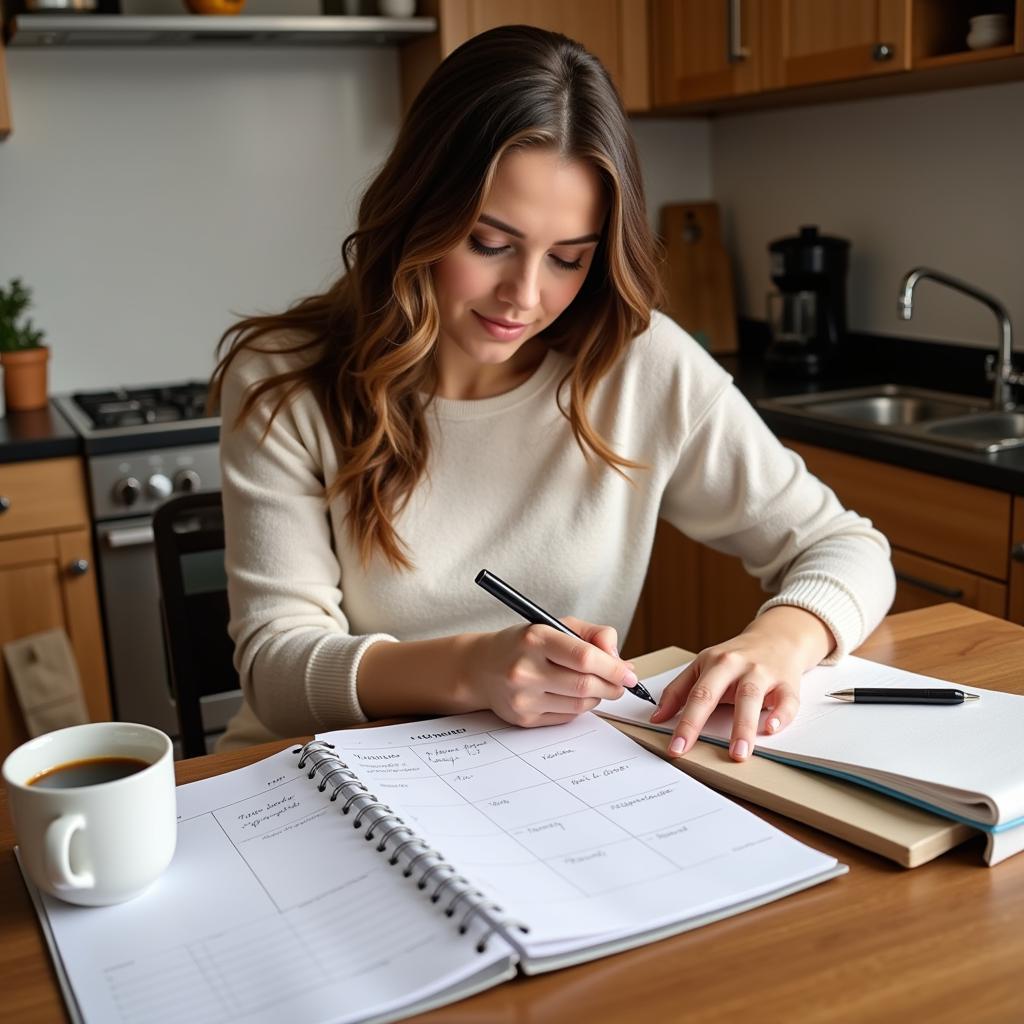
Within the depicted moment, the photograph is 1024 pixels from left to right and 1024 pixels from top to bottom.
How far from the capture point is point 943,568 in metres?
1.99

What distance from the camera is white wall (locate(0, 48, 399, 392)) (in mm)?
2830

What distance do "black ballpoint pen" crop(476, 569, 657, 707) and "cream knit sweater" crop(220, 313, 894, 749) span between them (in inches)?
11.0

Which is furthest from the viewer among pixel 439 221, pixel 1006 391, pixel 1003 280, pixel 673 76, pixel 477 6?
pixel 673 76

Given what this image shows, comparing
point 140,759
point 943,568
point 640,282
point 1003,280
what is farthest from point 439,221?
point 1003,280

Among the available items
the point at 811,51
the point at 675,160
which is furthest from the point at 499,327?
the point at 675,160

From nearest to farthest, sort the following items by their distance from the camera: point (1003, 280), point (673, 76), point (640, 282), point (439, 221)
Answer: point (439, 221) < point (640, 282) < point (1003, 280) < point (673, 76)

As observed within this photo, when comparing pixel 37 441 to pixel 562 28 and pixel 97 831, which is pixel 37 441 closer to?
pixel 562 28

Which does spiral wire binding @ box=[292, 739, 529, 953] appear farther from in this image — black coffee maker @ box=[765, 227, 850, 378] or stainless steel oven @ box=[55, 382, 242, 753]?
black coffee maker @ box=[765, 227, 850, 378]

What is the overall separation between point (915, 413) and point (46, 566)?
1850 millimetres

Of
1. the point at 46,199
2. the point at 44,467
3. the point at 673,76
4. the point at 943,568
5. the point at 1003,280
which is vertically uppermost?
the point at 673,76

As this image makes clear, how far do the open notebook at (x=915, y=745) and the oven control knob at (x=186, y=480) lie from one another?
1649 mm

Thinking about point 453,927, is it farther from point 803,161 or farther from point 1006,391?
point 803,161

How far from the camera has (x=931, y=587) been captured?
201cm

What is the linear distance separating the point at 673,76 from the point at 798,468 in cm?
184
